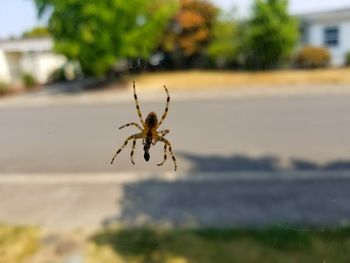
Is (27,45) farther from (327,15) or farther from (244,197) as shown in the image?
(244,197)

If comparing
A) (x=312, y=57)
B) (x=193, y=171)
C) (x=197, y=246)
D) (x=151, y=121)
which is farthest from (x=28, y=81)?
(x=151, y=121)

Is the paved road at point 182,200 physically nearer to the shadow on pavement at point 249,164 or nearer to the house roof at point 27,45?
the shadow on pavement at point 249,164

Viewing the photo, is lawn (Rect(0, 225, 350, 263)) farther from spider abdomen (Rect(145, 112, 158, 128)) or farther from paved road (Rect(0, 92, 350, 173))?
spider abdomen (Rect(145, 112, 158, 128))

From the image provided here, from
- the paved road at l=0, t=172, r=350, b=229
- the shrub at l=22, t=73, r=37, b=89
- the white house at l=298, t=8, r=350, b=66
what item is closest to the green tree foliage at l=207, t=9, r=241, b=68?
the white house at l=298, t=8, r=350, b=66

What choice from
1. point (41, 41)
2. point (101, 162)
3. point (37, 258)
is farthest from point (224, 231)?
point (41, 41)

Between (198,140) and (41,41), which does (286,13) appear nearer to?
(198,140)

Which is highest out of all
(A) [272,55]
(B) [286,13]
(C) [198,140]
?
(B) [286,13]
